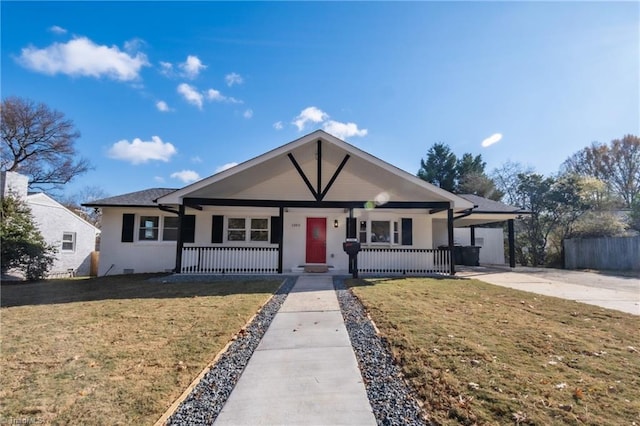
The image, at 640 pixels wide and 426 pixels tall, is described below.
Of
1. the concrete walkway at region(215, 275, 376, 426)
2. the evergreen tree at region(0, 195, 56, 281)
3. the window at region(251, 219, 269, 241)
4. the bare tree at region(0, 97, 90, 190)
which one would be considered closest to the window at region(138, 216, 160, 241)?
the evergreen tree at region(0, 195, 56, 281)

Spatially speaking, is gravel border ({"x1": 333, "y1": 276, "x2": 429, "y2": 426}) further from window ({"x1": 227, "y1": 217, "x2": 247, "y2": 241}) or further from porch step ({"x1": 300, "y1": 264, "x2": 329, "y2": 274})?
window ({"x1": 227, "y1": 217, "x2": 247, "y2": 241})

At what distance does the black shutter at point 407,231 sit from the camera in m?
13.8

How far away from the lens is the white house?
11203 millimetres

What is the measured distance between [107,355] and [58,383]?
72cm

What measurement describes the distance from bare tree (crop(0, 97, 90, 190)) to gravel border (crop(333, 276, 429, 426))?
32935 millimetres

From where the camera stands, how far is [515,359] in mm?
3676

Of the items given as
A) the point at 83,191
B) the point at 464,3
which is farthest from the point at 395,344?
the point at 83,191

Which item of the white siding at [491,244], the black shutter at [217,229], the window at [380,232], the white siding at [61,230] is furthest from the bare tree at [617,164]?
the white siding at [61,230]

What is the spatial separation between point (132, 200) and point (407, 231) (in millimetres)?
12212

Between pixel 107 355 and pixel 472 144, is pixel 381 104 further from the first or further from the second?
pixel 472 144

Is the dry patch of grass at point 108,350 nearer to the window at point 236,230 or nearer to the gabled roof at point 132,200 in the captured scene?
the window at point 236,230

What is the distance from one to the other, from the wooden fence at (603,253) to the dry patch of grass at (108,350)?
17.6 m

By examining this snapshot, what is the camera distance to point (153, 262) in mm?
13633

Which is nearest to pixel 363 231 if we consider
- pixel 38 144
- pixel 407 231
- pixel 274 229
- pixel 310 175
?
pixel 407 231
